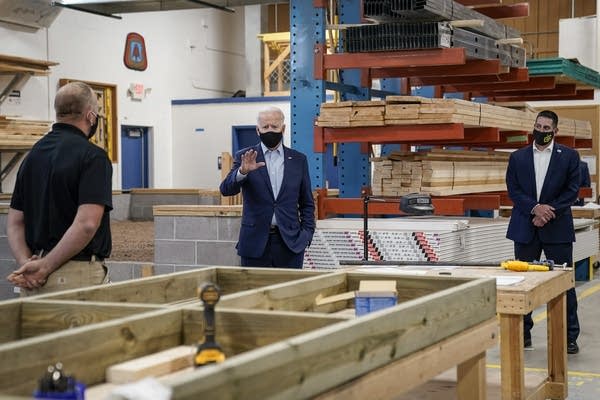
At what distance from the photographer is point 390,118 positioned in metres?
7.83

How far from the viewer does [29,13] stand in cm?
1662

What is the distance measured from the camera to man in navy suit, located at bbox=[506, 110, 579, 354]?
7430 mm

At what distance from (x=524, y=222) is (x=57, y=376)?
5756 mm

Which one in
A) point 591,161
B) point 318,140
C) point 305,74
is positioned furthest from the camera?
point 591,161

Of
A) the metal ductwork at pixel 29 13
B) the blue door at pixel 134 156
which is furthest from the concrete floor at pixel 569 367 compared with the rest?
the blue door at pixel 134 156

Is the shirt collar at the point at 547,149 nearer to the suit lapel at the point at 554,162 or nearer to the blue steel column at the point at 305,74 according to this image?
the suit lapel at the point at 554,162

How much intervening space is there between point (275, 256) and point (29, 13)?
11744mm

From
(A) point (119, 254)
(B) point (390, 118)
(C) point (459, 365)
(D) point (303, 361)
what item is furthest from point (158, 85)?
(D) point (303, 361)

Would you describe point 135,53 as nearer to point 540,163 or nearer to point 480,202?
point 480,202

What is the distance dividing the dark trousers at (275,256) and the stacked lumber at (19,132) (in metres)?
9.27

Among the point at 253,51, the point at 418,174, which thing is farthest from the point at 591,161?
the point at 418,174

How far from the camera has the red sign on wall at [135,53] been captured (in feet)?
65.8

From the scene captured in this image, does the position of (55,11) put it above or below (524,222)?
above

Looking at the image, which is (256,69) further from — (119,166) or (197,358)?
(197,358)
